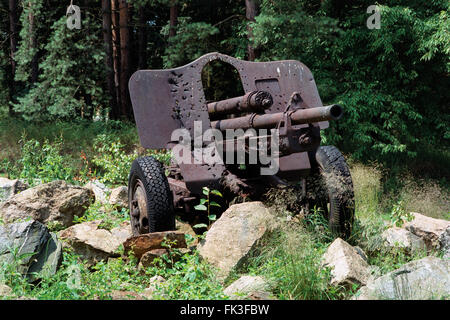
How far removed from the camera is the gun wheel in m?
4.60

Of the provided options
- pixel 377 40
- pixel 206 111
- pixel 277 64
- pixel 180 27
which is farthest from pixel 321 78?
pixel 206 111

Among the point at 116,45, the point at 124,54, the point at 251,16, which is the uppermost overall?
the point at 116,45

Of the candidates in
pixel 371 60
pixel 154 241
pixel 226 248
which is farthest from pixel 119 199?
pixel 371 60

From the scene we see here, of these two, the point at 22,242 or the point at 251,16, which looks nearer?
the point at 22,242

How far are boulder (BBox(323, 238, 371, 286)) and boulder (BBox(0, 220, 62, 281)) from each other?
6.84 feet

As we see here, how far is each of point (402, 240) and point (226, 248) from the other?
1.80 metres

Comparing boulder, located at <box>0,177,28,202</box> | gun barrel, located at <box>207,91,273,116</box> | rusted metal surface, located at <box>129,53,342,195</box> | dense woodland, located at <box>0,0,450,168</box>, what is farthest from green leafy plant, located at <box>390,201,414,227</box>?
dense woodland, located at <box>0,0,450,168</box>

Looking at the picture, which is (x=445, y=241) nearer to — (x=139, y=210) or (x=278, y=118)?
(x=278, y=118)

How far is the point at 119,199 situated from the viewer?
6.50m

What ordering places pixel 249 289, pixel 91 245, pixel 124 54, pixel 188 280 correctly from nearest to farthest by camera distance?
1. pixel 249 289
2. pixel 188 280
3. pixel 91 245
4. pixel 124 54

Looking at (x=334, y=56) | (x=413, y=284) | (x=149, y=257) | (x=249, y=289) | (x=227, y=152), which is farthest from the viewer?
(x=334, y=56)

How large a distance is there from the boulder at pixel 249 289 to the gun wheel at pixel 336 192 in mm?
1390

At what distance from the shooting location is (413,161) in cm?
1330

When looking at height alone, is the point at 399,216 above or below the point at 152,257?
above
